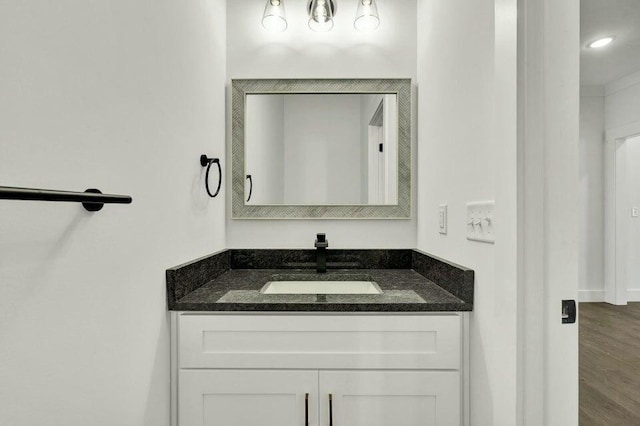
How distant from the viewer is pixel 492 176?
38.0 inches

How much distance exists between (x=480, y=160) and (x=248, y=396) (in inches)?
40.1

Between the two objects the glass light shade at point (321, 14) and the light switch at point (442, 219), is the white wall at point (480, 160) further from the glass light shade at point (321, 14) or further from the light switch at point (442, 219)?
the glass light shade at point (321, 14)

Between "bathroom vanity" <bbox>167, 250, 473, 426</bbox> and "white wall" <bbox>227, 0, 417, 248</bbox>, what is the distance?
0.63 meters

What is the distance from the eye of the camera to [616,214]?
12.5ft

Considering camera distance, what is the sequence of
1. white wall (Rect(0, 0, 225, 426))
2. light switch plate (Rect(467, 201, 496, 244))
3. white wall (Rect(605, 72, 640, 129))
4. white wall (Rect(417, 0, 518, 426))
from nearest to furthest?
1. white wall (Rect(0, 0, 225, 426))
2. white wall (Rect(417, 0, 518, 426))
3. light switch plate (Rect(467, 201, 496, 244))
4. white wall (Rect(605, 72, 640, 129))

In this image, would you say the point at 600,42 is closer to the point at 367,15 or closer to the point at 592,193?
the point at 592,193

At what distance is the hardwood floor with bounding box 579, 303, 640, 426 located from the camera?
178cm

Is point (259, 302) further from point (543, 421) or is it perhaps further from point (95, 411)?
point (543, 421)

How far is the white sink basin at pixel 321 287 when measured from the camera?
152 cm

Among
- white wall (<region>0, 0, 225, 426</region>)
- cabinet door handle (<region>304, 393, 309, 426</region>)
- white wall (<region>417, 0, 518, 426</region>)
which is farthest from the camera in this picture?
cabinet door handle (<region>304, 393, 309, 426</region>)

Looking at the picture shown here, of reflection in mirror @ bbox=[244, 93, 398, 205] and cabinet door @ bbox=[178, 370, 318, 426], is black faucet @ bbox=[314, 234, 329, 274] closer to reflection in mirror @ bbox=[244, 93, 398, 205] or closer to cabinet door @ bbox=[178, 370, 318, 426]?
reflection in mirror @ bbox=[244, 93, 398, 205]

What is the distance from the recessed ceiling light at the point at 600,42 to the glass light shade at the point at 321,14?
2.34 m

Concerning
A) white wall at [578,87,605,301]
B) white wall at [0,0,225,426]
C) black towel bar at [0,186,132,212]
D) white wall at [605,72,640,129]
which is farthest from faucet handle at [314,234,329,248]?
white wall at [605,72,640,129]

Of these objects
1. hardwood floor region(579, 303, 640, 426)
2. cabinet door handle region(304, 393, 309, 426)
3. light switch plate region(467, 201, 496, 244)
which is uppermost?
light switch plate region(467, 201, 496, 244)
